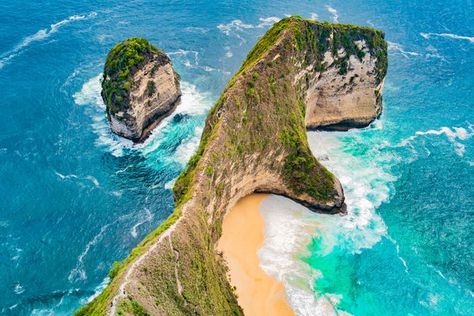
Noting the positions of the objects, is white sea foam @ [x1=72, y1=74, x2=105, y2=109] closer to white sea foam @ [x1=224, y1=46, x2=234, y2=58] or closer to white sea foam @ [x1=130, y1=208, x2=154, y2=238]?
white sea foam @ [x1=224, y1=46, x2=234, y2=58]

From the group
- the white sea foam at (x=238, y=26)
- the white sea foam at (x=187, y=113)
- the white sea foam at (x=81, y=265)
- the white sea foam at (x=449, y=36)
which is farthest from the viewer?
the white sea foam at (x=238, y=26)

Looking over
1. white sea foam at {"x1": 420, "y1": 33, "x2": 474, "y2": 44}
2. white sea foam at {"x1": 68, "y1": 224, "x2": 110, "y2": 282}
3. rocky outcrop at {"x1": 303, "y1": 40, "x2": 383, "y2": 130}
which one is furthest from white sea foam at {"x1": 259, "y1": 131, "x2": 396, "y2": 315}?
white sea foam at {"x1": 420, "y1": 33, "x2": 474, "y2": 44}

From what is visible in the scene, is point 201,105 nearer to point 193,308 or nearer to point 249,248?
point 249,248

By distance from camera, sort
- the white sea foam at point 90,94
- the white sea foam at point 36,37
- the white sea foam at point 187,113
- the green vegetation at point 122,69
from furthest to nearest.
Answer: the white sea foam at point 36,37 < the white sea foam at point 90,94 < the white sea foam at point 187,113 < the green vegetation at point 122,69

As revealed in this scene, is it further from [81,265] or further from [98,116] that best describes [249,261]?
[98,116]

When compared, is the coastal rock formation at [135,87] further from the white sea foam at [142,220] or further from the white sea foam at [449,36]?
the white sea foam at [449,36]

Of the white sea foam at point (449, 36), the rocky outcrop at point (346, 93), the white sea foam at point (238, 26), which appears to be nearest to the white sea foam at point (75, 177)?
the rocky outcrop at point (346, 93)

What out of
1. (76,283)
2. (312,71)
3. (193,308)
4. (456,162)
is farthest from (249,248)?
(456,162)
